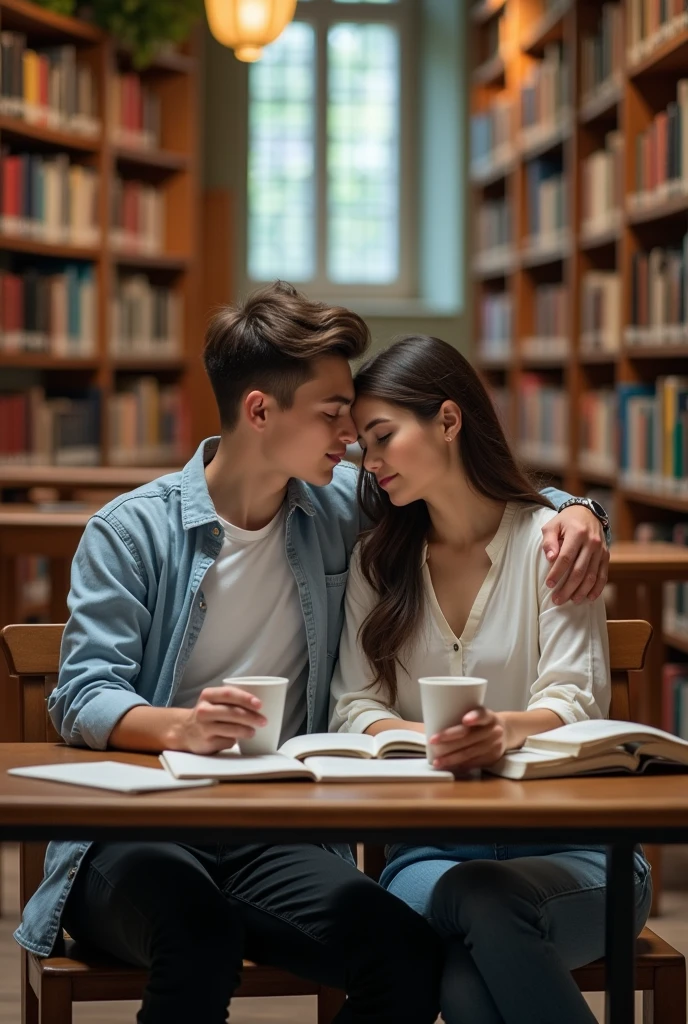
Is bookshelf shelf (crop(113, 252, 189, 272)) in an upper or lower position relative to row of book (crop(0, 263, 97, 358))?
upper

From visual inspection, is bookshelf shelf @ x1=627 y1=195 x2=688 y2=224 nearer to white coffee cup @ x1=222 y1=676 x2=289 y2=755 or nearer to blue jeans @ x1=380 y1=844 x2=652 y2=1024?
blue jeans @ x1=380 y1=844 x2=652 y2=1024

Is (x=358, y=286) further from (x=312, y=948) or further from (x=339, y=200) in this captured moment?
(x=312, y=948)

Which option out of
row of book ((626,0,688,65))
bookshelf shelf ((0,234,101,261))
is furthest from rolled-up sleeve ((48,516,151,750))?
bookshelf shelf ((0,234,101,261))

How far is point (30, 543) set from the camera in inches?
131

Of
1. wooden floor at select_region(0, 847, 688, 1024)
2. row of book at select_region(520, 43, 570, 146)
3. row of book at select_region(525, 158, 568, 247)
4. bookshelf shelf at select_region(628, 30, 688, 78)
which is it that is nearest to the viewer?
wooden floor at select_region(0, 847, 688, 1024)

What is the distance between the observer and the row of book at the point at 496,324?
21.4 feet

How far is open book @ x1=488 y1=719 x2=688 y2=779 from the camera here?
56.8 inches

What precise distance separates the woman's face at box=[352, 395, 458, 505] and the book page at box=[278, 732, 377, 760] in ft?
1.38

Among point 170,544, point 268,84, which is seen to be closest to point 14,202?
point 268,84

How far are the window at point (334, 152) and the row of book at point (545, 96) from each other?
5.26 ft

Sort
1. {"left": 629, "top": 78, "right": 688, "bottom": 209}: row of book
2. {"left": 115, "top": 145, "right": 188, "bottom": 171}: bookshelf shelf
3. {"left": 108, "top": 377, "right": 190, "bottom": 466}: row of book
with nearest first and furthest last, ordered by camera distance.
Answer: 1. {"left": 629, "top": 78, "right": 688, "bottom": 209}: row of book
2. {"left": 115, "top": 145, "right": 188, "bottom": 171}: bookshelf shelf
3. {"left": 108, "top": 377, "right": 190, "bottom": 466}: row of book

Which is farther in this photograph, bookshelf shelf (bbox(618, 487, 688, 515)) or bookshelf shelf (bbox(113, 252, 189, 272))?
bookshelf shelf (bbox(113, 252, 189, 272))

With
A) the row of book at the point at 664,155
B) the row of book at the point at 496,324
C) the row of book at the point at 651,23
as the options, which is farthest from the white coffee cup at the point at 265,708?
the row of book at the point at 496,324

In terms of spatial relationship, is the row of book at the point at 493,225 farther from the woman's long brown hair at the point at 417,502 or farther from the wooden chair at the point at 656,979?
the wooden chair at the point at 656,979
